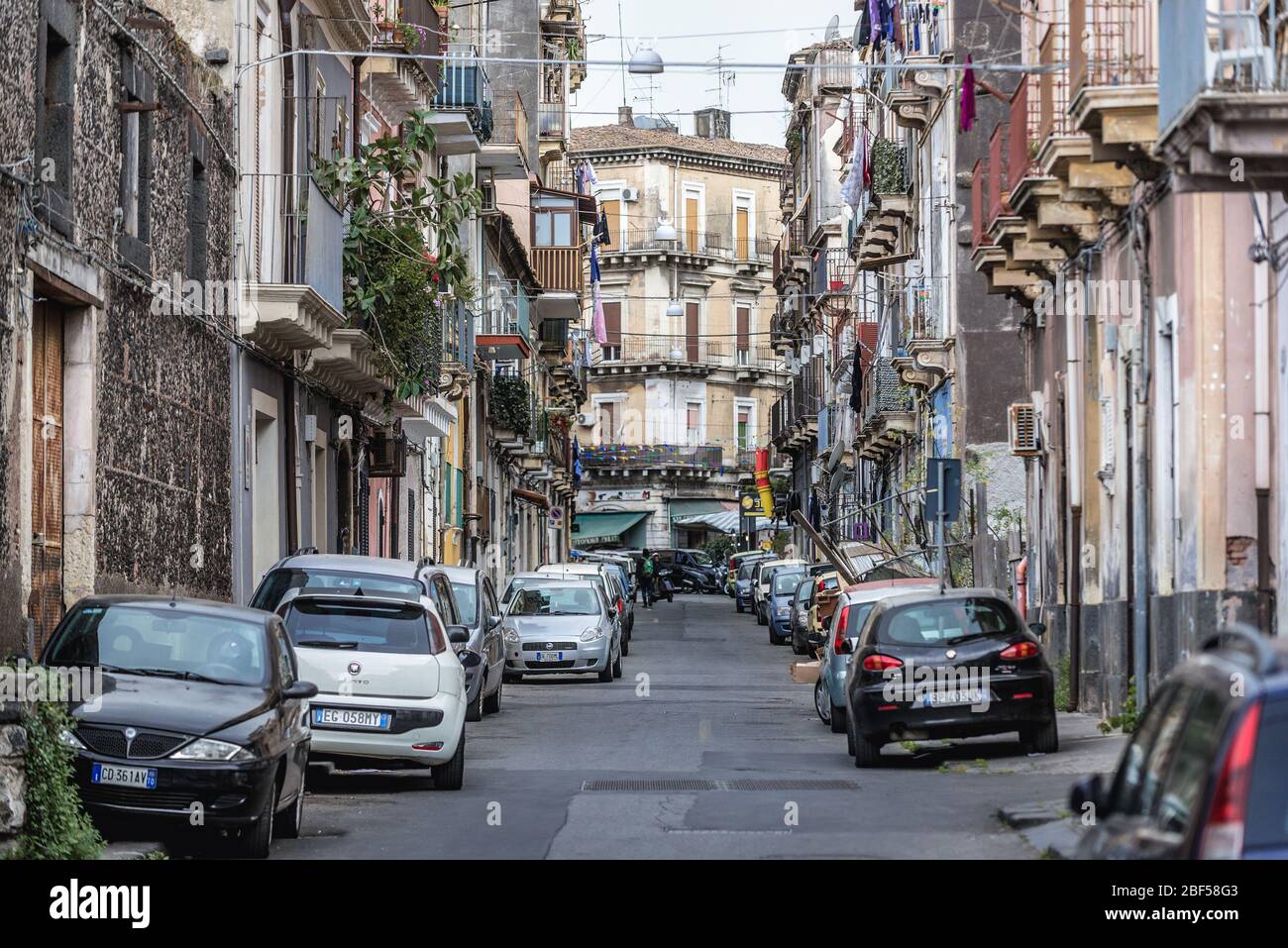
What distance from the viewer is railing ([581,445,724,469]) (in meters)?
103

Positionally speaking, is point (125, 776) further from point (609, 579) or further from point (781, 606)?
point (781, 606)

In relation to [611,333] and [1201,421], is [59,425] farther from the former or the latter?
[611,333]

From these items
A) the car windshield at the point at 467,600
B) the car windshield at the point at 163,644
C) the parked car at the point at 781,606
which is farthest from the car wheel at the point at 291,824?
the parked car at the point at 781,606

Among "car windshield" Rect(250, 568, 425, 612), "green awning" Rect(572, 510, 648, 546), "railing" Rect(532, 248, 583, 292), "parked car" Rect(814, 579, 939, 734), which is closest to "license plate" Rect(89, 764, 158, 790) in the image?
"car windshield" Rect(250, 568, 425, 612)

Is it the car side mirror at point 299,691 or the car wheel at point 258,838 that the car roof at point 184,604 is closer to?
the car side mirror at point 299,691

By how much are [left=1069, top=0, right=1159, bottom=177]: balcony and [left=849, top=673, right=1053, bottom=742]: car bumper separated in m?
4.88

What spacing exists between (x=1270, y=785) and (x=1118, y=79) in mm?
14859

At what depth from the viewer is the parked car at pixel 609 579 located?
129 feet

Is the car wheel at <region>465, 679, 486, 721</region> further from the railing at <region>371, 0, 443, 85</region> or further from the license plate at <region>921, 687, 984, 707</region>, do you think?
the railing at <region>371, 0, 443, 85</region>

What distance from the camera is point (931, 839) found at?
549 inches

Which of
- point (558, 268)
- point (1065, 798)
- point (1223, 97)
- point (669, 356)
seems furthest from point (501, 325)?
point (669, 356)

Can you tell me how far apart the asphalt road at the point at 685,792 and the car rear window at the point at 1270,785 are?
22.5 feet

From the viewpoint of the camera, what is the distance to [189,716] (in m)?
12.9
